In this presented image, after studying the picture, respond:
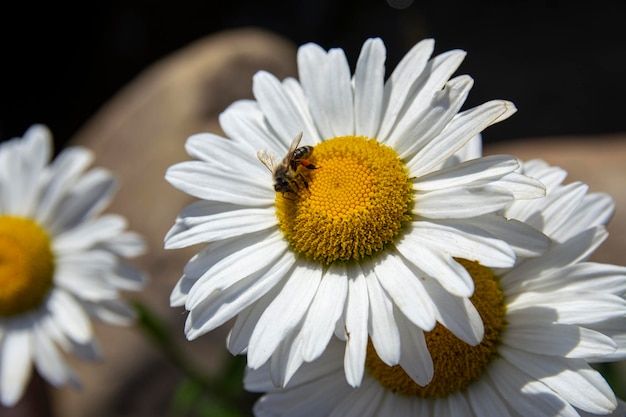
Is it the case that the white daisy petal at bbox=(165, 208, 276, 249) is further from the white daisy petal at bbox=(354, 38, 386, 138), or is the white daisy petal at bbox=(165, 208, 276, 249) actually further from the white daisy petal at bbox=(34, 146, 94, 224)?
the white daisy petal at bbox=(34, 146, 94, 224)

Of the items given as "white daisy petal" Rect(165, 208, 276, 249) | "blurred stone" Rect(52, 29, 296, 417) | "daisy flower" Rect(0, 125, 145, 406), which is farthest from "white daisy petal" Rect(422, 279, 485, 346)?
"blurred stone" Rect(52, 29, 296, 417)

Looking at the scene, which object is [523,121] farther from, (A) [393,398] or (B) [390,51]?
(A) [393,398]

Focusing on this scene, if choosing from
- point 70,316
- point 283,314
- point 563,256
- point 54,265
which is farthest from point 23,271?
point 563,256

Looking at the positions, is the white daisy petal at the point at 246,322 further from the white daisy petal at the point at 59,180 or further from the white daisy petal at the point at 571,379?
the white daisy petal at the point at 59,180

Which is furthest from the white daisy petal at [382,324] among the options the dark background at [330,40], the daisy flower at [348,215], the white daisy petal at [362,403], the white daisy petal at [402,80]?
the dark background at [330,40]

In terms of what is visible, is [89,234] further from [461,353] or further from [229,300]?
[461,353]

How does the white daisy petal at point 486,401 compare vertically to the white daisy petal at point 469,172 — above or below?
below
